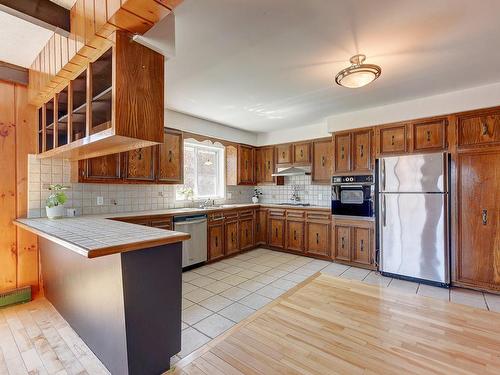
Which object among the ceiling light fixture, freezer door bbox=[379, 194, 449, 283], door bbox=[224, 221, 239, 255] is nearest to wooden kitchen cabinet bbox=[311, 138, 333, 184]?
freezer door bbox=[379, 194, 449, 283]

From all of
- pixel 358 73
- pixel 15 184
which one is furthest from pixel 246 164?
pixel 15 184

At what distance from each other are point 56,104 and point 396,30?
309 cm

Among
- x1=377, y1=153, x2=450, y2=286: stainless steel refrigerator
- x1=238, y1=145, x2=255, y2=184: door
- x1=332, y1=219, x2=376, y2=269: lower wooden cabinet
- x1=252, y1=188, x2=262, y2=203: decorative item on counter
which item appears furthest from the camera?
x1=252, y1=188, x2=262, y2=203: decorative item on counter

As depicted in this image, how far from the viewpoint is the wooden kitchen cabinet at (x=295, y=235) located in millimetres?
4703

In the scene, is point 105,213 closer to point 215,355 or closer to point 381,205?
point 215,355

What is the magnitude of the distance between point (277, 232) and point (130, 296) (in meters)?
3.77

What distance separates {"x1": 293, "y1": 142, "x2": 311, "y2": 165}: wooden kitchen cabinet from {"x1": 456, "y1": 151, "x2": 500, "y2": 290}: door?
7.64ft

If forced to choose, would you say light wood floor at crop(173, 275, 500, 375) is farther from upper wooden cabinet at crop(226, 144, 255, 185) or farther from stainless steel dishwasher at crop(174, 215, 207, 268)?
upper wooden cabinet at crop(226, 144, 255, 185)

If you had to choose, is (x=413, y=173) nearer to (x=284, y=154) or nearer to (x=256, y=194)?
(x=284, y=154)

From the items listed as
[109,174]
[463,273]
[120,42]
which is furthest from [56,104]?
[463,273]

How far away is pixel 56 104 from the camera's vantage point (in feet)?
7.90

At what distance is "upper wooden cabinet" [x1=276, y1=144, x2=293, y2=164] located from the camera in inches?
205

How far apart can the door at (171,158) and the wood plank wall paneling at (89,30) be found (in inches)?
64.6

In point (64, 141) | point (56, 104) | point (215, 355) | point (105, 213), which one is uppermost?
point (56, 104)
